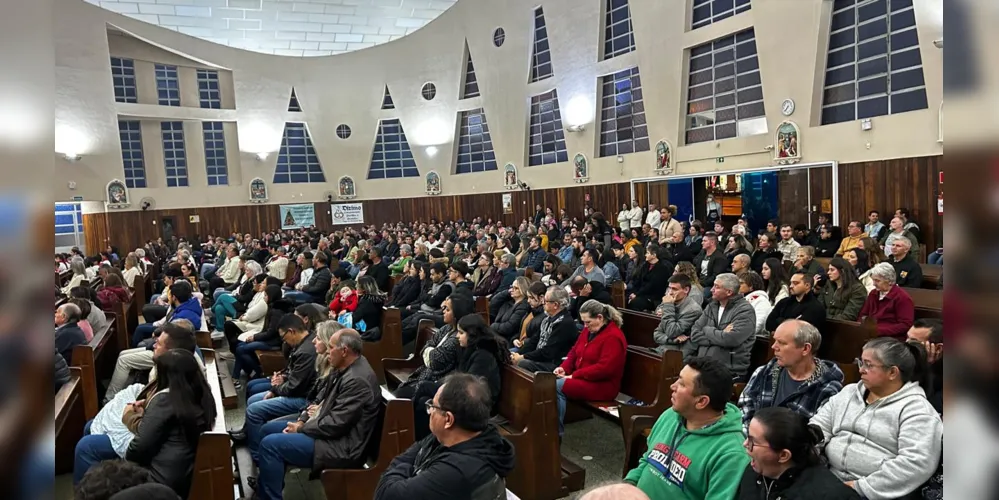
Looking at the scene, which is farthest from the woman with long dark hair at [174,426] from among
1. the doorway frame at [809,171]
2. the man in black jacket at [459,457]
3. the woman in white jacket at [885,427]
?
the doorway frame at [809,171]

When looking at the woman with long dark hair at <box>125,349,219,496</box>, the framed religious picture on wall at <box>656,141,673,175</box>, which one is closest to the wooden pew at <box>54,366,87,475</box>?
the woman with long dark hair at <box>125,349,219,496</box>

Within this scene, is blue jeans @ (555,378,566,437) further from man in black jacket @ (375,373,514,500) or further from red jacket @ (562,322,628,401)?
man in black jacket @ (375,373,514,500)

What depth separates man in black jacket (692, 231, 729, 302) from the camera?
310 inches

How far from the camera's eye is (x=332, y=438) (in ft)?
12.5

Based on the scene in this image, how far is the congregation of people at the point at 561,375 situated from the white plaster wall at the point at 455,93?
3.41 metres

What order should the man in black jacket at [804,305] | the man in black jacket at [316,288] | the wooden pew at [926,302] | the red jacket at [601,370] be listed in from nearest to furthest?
the red jacket at [601,370], the man in black jacket at [804,305], the wooden pew at [926,302], the man in black jacket at [316,288]

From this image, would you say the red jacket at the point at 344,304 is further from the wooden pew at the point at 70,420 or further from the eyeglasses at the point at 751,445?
the eyeglasses at the point at 751,445

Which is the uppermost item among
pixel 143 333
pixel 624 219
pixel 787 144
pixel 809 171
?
pixel 787 144

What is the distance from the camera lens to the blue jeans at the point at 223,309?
852 centimetres

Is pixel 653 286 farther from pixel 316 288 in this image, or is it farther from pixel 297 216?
pixel 297 216

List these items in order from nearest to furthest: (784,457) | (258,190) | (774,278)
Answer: (784,457) → (774,278) → (258,190)

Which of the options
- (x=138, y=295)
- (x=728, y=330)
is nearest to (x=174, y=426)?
(x=728, y=330)

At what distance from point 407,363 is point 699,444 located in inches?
149
